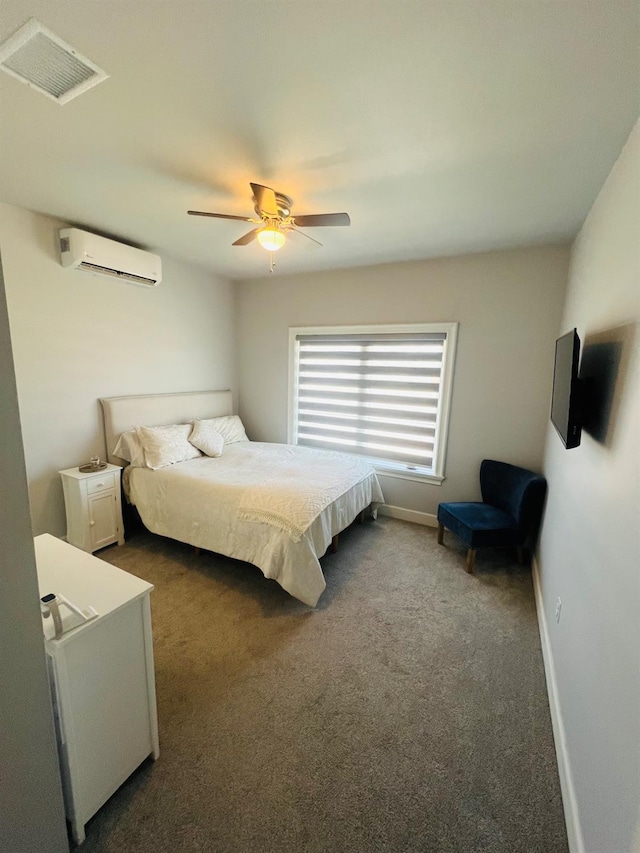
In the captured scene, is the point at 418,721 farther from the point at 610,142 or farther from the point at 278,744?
the point at 610,142

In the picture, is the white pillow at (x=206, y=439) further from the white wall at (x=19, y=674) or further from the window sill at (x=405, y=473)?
the white wall at (x=19, y=674)

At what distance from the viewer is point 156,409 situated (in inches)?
139

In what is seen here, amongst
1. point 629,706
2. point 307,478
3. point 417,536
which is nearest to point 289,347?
point 307,478

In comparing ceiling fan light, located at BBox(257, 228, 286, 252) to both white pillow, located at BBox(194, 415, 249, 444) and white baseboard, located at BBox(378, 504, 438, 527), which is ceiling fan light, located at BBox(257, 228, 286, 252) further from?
white baseboard, located at BBox(378, 504, 438, 527)

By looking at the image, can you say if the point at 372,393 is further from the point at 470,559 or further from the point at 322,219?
the point at 322,219

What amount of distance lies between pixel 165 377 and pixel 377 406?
7.68 ft

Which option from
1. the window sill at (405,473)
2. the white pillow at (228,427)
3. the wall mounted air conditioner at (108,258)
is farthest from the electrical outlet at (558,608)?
the wall mounted air conditioner at (108,258)

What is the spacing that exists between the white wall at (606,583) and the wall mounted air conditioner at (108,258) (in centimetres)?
339

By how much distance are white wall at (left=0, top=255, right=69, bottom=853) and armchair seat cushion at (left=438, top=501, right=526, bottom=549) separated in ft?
8.65

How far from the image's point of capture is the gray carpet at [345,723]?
4.00 ft

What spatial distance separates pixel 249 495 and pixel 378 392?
193cm

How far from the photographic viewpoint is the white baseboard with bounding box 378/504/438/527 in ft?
11.8

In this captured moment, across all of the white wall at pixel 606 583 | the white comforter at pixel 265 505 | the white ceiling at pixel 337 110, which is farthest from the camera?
the white comforter at pixel 265 505

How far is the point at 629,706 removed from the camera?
3.02 feet
